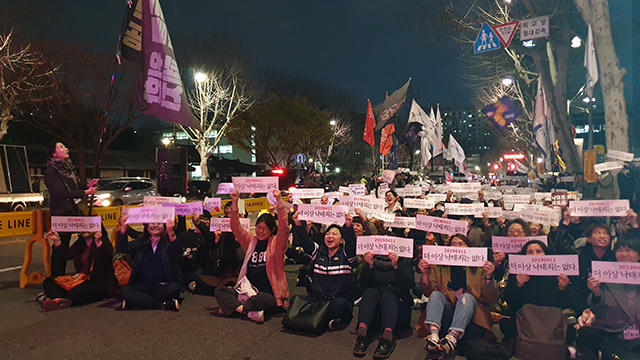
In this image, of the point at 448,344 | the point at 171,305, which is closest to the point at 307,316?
the point at 448,344

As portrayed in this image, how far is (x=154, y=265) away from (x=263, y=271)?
1.54 m

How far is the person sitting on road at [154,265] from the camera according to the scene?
5.97 meters

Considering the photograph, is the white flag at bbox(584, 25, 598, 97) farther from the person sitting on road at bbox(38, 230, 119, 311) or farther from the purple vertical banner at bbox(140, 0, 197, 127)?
the person sitting on road at bbox(38, 230, 119, 311)

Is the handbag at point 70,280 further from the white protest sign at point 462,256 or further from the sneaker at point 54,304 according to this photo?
the white protest sign at point 462,256

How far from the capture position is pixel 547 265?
4.71 meters

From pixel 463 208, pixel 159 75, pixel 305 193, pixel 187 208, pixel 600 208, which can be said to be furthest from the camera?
pixel 305 193

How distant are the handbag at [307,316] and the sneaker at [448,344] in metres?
1.37

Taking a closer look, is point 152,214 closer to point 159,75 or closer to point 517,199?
point 159,75

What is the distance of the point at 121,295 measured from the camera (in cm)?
612

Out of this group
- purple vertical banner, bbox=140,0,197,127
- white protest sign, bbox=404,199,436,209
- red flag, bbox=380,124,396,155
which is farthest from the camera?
red flag, bbox=380,124,396,155

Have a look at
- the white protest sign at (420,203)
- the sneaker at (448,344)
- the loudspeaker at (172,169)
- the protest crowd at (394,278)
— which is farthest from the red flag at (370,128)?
the sneaker at (448,344)

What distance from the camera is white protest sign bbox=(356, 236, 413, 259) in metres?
5.25

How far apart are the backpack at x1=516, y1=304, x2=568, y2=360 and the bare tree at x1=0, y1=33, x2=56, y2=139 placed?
2112 centimetres

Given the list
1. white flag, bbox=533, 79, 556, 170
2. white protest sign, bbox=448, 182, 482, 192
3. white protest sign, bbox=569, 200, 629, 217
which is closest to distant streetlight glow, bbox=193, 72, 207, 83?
white flag, bbox=533, 79, 556, 170
